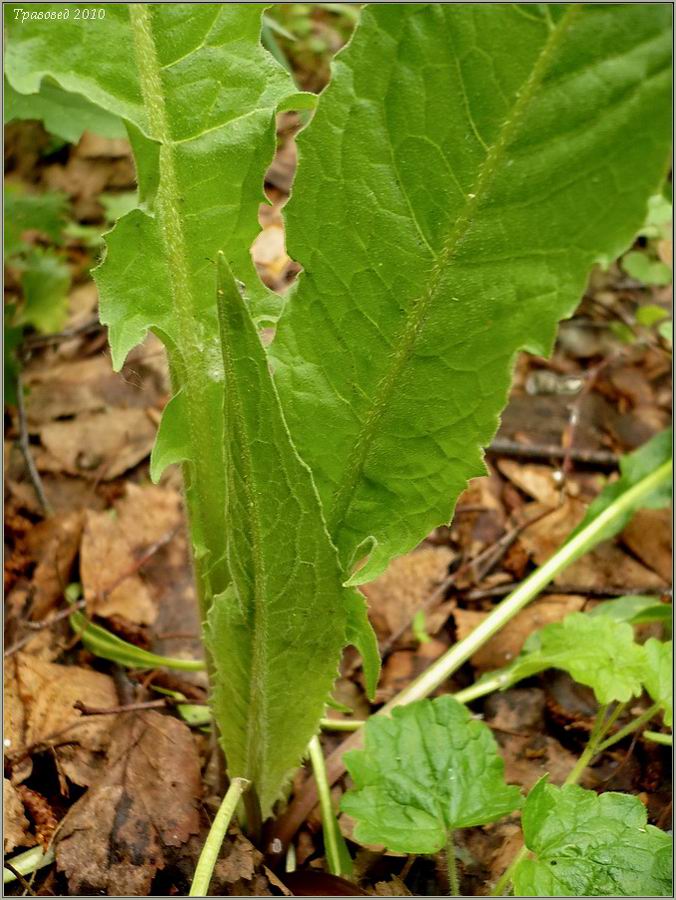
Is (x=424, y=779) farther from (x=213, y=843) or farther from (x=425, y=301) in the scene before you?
(x=425, y=301)

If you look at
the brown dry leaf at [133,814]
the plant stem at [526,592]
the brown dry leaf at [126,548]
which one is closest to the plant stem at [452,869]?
the plant stem at [526,592]

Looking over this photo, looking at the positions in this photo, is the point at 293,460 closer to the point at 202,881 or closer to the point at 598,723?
the point at 202,881

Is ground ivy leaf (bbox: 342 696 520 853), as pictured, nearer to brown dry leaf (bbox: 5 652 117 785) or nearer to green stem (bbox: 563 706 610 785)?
green stem (bbox: 563 706 610 785)

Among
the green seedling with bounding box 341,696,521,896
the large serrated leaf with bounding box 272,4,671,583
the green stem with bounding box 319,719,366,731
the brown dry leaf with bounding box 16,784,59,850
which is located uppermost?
the large serrated leaf with bounding box 272,4,671,583

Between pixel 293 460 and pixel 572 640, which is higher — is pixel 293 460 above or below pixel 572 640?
above

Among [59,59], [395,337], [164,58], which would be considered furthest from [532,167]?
[59,59]

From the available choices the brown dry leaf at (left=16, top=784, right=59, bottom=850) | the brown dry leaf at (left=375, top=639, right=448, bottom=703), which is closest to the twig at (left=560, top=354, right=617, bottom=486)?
the brown dry leaf at (left=375, top=639, right=448, bottom=703)
